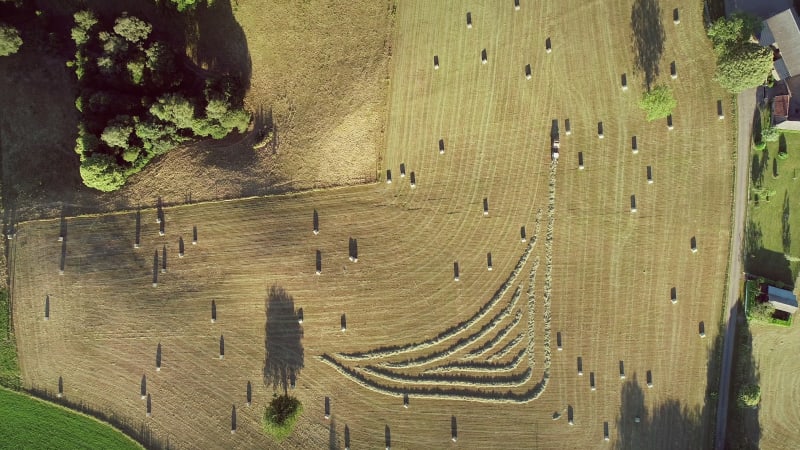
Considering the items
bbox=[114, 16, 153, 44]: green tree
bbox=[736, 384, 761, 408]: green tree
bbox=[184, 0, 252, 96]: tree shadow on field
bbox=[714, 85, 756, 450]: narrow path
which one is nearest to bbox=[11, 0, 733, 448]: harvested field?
bbox=[714, 85, 756, 450]: narrow path

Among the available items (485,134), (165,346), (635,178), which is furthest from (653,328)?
A: (165,346)

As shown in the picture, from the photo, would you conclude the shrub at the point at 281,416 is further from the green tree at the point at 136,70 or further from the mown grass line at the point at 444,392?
the green tree at the point at 136,70

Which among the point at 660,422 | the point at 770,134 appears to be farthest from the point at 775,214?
the point at 660,422

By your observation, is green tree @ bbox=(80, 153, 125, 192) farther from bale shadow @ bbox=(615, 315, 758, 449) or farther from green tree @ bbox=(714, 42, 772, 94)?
green tree @ bbox=(714, 42, 772, 94)

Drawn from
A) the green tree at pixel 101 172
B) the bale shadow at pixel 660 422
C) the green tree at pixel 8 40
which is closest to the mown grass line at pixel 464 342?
the bale shadow at pixel 660 422

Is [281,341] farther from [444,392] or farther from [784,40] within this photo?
[784,40]

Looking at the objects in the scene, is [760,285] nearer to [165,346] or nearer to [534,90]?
[534,90]
